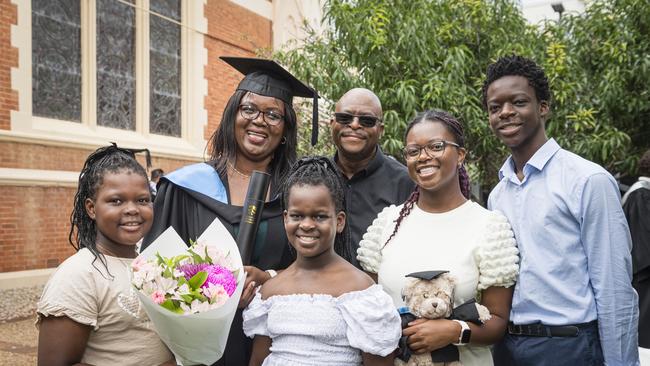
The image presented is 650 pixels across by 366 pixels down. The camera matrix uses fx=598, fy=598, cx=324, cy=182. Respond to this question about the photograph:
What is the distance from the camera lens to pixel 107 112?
31.8ft

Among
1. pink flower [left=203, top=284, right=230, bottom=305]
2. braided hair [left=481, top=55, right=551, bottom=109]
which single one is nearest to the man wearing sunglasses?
braided hair [left=481, top=55, right=551, bottom=109]

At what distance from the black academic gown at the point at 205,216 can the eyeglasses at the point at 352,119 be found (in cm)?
73

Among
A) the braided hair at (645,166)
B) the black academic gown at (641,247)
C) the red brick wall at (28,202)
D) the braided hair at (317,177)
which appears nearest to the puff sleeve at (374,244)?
the braided hair at (317,177)

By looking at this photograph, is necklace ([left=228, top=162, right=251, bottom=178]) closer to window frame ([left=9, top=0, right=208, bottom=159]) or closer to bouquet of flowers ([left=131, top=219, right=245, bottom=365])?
bouquet of flowers ([left=131, top=219, right=245, bottom=365])

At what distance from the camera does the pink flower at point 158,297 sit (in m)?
1.96

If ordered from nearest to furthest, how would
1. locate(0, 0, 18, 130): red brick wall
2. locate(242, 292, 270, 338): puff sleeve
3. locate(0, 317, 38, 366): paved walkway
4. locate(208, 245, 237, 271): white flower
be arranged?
locate(208, 245, 237, 271): white flower
locate(242, 292, 270, 338): puff sleeve
locate(0, 317, 38, 366): paved walkway
locate(0, 0, 18, 130): red brick wall

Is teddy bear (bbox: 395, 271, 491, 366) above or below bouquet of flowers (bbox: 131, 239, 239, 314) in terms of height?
below

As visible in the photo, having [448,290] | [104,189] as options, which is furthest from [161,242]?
[448,290]

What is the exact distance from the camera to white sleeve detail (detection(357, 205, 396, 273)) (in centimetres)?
256

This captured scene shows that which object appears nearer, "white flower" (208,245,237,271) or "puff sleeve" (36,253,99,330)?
"puff sleeve" (36,253,99,330)

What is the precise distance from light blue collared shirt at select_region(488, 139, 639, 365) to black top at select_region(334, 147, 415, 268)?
0.91 m

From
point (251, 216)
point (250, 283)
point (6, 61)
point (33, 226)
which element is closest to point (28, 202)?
point (33, 226)

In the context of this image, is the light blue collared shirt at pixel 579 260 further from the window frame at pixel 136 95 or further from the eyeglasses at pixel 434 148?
the window frame at pixel 136 95

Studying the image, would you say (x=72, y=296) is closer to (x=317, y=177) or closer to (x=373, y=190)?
(x=317, y=177)
